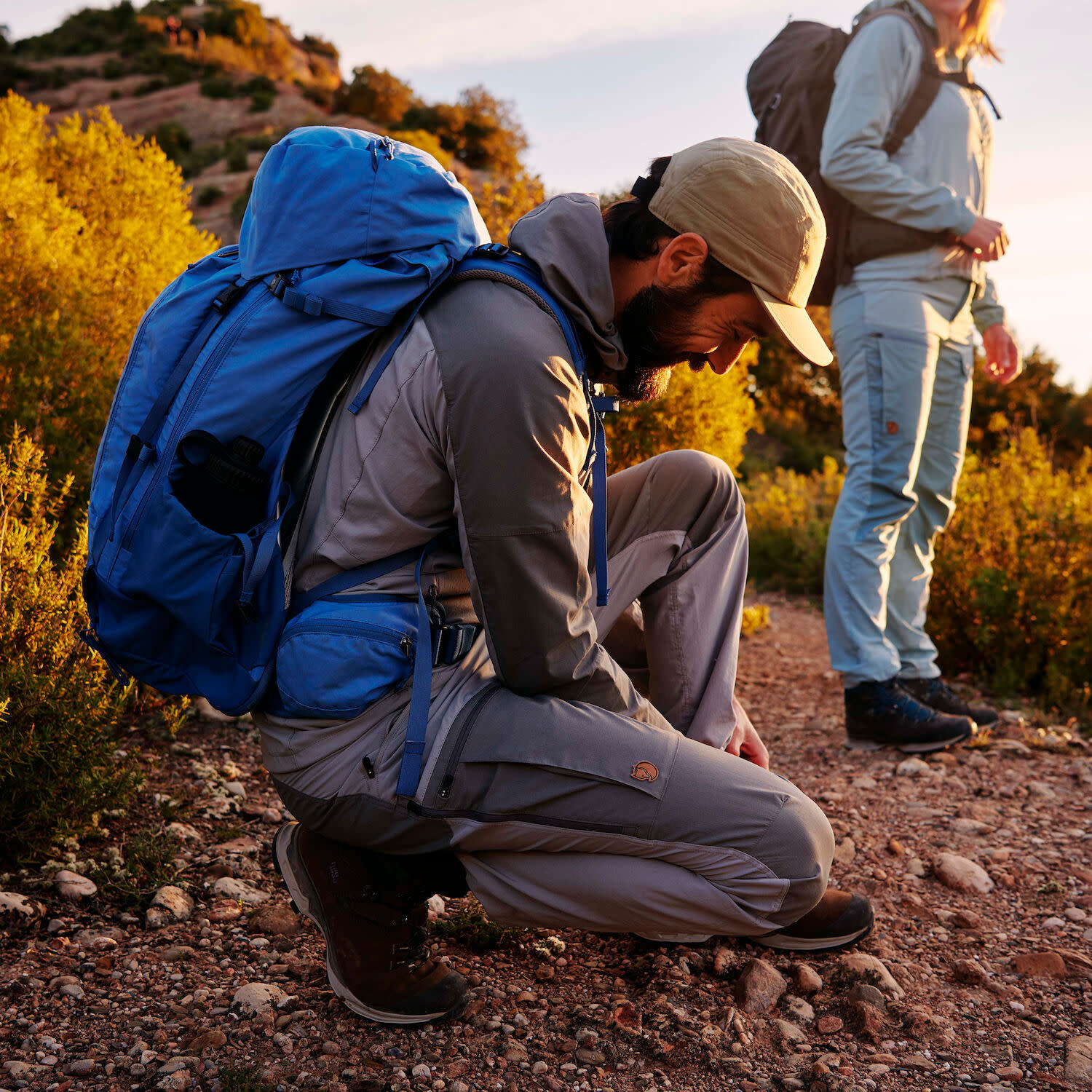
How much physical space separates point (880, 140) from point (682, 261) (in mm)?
1842

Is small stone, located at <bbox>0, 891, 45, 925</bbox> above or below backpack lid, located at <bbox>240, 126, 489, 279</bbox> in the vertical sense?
below

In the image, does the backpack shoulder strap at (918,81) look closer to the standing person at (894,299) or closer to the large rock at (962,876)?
the standing person at (894,299)

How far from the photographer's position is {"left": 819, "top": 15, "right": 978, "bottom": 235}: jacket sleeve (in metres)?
3.16

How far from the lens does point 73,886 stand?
2156mm

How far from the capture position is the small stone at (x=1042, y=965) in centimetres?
209

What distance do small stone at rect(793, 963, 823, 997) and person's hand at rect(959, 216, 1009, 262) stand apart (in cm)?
247

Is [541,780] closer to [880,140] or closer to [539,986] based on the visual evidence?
[539,986]

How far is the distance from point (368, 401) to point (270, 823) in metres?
1.55

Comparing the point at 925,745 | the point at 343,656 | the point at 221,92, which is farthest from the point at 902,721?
the point at 221,92

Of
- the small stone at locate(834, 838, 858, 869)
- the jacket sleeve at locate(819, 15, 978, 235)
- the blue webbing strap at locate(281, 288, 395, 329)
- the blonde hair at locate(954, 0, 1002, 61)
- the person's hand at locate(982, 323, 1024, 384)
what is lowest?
the small stone at locate(834, 838, 858, 869)

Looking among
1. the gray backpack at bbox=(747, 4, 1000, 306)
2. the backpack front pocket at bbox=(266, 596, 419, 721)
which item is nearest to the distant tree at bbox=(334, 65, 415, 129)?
the gray backpack at bbox=(747, 4, 1000, 306)

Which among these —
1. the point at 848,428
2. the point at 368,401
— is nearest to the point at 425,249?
the point at 368,401

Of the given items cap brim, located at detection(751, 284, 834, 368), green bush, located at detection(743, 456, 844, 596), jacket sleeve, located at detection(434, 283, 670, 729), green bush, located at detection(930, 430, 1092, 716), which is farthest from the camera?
green bush, located at detection(743, 456, 844, 596)

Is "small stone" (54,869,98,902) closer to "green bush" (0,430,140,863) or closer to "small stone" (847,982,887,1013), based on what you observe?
"green bush" (0,430,140,863)
